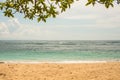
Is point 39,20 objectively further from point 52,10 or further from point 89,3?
point 89,3

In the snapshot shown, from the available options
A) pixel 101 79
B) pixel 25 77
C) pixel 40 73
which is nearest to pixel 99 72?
pixel 101 79

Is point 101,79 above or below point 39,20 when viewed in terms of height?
below

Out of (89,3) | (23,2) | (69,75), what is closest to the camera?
(89,3)

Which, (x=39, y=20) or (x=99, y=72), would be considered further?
(x=99, y=72)

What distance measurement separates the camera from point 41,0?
171 inches

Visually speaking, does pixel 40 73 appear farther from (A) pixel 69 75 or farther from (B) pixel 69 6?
(B) pixel 69 6

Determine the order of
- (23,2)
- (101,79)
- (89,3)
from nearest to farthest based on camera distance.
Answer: (89,3) < (23,2) < (101,79)

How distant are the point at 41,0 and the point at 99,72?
1093 cm

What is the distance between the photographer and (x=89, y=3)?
4.23 meters

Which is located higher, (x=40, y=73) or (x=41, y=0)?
(x=41, y=0)

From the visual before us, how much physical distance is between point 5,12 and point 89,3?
163 centimetres

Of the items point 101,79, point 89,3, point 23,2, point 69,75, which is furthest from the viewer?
point 69,75

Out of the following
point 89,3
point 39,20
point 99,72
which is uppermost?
point 89,3

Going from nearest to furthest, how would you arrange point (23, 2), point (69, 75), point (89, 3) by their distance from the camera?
point (89, 3), point (23, 2), point (69, 75)
